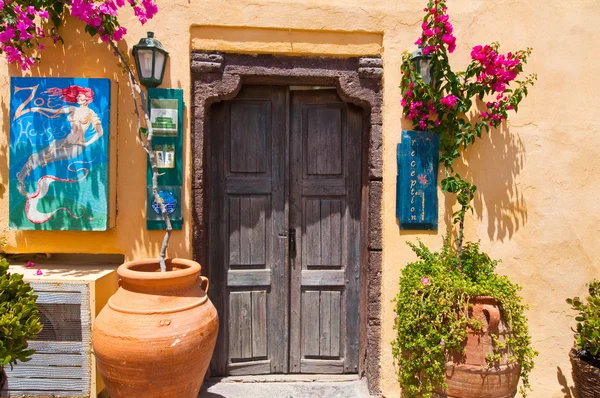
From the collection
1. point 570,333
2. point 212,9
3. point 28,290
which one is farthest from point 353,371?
point 212,9

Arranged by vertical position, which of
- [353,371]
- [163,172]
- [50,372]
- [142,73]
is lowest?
[353,371]

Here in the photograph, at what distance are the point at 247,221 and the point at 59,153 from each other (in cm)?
127

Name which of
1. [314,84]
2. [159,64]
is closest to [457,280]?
[314,84]

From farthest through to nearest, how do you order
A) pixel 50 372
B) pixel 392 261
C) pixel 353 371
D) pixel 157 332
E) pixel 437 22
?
pixel 353 371 < pixel 392 261 < pixel 437 22 < pixel 50 372 < pixel 157 332

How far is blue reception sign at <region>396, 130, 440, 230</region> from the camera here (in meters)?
2.92

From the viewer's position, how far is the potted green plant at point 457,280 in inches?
99.2

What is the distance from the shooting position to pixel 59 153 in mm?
2699

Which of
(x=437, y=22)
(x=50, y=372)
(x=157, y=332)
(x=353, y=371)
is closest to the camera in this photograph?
(x=157, y=332)

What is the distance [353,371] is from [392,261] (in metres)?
0.93

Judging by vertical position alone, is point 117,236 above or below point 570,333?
above

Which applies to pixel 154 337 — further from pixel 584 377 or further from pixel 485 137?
pixel 584 377

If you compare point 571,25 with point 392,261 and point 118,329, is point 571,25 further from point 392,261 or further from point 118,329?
point 118,329

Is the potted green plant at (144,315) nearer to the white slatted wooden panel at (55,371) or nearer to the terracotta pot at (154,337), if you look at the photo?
the terracotta pot at (154,337)

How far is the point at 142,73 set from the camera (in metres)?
2.73
